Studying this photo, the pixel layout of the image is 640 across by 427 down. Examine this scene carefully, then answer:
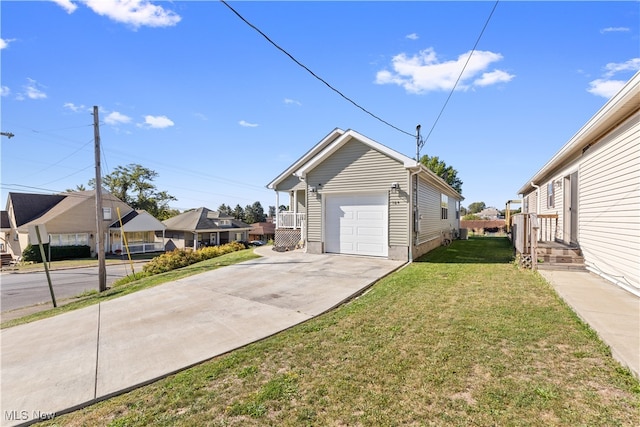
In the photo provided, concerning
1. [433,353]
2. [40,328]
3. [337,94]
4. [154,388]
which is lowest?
[40,328]

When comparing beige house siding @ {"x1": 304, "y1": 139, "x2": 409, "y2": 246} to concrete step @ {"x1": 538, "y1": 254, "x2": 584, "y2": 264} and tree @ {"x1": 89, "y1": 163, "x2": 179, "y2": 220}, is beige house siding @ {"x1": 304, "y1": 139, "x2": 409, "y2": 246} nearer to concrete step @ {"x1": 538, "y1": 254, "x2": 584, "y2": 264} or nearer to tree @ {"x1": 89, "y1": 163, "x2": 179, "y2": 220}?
concrete step @ {"x1": 538, "y1": 254, "x2": 584, "y2": 264}

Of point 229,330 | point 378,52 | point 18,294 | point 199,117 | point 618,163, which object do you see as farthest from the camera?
point 199,117

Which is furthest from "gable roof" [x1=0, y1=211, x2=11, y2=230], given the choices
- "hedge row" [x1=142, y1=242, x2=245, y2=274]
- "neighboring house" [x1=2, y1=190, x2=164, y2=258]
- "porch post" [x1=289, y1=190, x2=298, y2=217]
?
"porch post" [x1=289, y1=190, x2=298, y2=217]

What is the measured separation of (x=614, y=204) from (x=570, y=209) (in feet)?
11.5

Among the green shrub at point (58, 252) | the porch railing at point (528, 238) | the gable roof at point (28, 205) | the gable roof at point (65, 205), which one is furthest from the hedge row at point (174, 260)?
the gable roof at point (28, 205)

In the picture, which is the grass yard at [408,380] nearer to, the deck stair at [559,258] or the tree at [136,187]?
the deck stair at [559,258]

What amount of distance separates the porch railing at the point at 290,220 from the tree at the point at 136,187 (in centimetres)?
3827

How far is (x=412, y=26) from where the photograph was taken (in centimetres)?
812

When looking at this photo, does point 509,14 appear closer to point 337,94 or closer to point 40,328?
point 337,94

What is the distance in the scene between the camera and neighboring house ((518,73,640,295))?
17.1 feet

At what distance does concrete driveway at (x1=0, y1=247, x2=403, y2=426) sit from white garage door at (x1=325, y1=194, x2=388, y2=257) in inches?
69.6

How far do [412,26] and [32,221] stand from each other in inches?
1500

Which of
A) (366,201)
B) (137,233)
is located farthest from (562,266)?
(137,233)

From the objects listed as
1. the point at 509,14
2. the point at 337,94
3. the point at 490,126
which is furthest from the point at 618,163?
the point at 490,126
